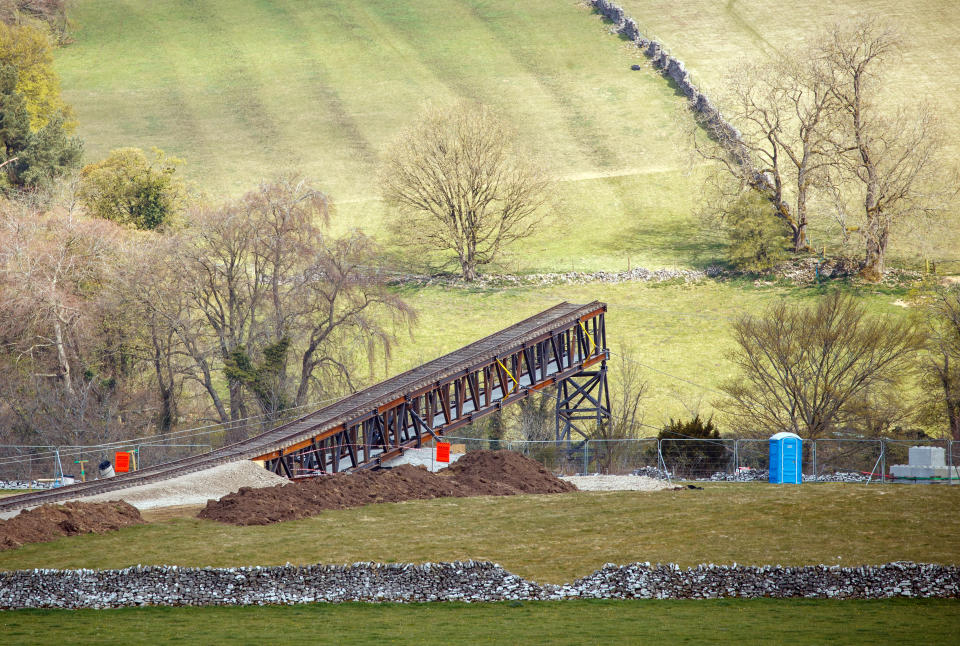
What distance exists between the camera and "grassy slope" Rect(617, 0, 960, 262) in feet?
306

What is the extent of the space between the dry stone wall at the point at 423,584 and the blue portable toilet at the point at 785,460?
1540 cm

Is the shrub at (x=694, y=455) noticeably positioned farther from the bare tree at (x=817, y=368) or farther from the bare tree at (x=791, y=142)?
the bare tree at (x=791, y=142)

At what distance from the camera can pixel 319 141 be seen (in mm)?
98688

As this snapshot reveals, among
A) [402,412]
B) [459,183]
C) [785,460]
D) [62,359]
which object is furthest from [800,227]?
[62,359]

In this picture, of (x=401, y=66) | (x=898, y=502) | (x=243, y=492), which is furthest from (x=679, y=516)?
(x=401, y=66)

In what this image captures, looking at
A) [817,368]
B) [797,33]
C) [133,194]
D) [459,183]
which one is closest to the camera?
[817,368]

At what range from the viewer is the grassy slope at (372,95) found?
87.2 m

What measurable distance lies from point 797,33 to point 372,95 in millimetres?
43554

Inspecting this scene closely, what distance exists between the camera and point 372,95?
10606cm

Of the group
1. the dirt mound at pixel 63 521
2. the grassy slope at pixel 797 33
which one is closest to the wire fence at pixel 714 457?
the dirt mound at pixel 63 521

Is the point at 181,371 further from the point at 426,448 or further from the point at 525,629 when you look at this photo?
the point at 525,629

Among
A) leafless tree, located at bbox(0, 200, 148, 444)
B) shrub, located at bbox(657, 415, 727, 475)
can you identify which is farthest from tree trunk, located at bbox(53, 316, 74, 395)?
shrub, located at bbox(657, 415, 727, 475)

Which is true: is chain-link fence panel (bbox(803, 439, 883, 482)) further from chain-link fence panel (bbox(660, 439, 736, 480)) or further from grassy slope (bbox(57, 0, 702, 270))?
grassy slope (bbox(57, 0, 702, 270))

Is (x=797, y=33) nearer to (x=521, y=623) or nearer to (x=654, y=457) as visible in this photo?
(x=654, y=457)
